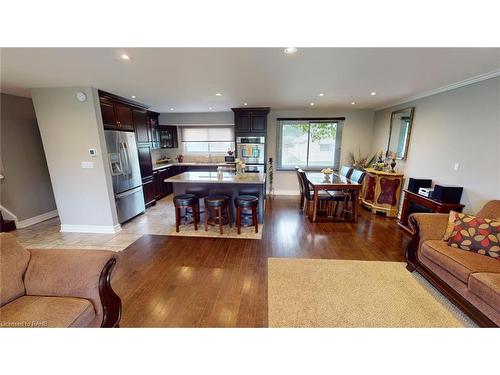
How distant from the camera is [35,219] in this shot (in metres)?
3.92

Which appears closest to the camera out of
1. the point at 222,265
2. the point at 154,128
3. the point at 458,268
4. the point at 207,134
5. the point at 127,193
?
the point at 458,268

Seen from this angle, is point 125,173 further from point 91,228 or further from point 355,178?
point 355,178

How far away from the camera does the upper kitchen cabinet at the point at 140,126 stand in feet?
13.9

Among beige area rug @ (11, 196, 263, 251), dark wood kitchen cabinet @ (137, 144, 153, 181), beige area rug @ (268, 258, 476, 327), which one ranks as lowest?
beige area rug @ (268, 258, 476, 327)

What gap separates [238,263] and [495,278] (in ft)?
7.57

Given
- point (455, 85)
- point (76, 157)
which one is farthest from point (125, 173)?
point (455, 85)

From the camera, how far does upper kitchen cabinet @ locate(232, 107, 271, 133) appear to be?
5.09 meters

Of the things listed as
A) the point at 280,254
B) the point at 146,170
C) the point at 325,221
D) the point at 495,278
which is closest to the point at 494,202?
the point at 495,278

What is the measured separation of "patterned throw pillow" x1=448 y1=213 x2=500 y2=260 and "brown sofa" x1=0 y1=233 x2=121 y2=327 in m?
3.18

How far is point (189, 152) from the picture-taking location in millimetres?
6523

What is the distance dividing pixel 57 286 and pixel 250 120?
474 cm

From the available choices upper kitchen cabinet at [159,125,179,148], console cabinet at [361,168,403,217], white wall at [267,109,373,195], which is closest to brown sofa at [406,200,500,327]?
console cabinet at [361,168,403,217]

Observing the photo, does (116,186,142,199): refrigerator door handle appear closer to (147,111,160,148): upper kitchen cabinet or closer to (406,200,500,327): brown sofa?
(147,111,160,148): upper kitchen cabinet

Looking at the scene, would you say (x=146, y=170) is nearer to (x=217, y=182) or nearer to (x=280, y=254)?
(x=217, y=182)
